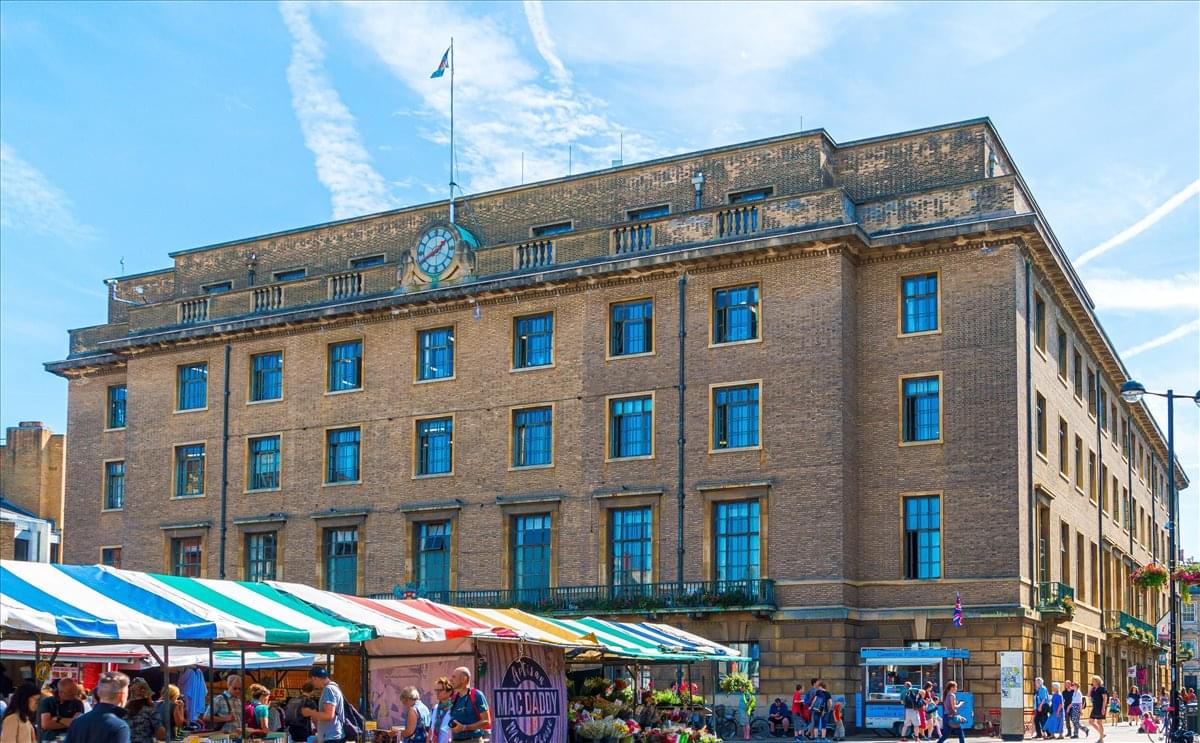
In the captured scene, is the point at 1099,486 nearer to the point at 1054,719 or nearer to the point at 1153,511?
the point at 1054,719

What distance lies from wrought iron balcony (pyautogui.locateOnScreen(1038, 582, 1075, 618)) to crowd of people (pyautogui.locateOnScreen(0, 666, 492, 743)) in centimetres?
2218

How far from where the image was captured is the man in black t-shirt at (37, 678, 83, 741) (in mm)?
14312

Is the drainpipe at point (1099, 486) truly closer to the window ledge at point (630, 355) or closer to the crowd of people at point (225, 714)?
the window ledge at point (630, 355)

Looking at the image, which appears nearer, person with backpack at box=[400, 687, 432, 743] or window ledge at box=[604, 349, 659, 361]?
person with backpack at box=[400, 687, 432, 743]

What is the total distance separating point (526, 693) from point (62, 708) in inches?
337

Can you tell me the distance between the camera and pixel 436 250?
45.6 meters

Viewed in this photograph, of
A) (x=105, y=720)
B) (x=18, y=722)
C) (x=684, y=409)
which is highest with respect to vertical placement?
(x=684, y=409)

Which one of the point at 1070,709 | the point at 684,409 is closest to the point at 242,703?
the point at 684,409

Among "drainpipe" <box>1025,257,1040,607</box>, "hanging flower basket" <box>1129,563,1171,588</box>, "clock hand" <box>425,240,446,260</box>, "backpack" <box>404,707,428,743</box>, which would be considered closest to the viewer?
"backpack" <box>404,707,428,743</box>

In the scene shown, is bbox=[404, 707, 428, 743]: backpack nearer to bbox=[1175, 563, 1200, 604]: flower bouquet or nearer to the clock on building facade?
bbox=[1175, 563, 1200, 604]: flower bouquet

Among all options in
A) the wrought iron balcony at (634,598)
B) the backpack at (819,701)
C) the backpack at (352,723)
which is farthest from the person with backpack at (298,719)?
the wrought iron balcony at (634,598)

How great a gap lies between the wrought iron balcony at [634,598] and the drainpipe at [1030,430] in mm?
6635

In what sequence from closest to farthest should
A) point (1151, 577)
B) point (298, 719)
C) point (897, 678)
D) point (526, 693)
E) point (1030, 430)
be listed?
point (298, 719) → point (526, 693) → point (897, 678) → point (1151, 577) → point (1030, 430)

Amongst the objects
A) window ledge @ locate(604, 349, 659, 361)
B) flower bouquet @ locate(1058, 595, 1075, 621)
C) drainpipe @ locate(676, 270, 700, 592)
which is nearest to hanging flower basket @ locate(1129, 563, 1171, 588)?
flower bouquet @ locate(1058, 595, 1075, 621)
